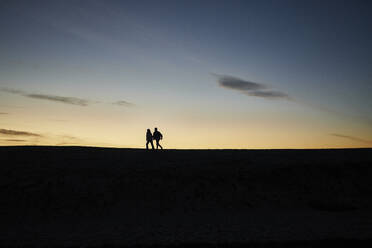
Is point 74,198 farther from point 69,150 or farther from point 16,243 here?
point 69,150

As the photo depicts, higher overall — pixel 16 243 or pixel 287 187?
pixel 287 187

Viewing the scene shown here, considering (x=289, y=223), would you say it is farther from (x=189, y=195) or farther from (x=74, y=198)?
(x=74, y=198)

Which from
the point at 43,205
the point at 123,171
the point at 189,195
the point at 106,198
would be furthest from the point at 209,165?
the point at 43,205

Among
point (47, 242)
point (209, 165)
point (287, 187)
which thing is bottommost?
point (47, 242)

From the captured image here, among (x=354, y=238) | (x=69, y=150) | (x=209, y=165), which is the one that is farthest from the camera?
(x=69, y=150)

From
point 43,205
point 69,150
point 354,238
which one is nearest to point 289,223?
point 354,238

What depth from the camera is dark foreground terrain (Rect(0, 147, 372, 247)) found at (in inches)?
465

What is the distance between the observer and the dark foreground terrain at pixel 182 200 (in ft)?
38.8

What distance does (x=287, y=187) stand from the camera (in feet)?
62.2

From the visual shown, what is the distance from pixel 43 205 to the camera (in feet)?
52.6

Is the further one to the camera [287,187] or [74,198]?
[287,187]

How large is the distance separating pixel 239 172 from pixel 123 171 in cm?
808

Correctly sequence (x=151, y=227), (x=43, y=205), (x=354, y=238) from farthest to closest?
(x=43, y=205) < (x=151, y=227) < (x=354, y=238)

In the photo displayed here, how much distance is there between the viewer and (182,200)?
55.9 ft
